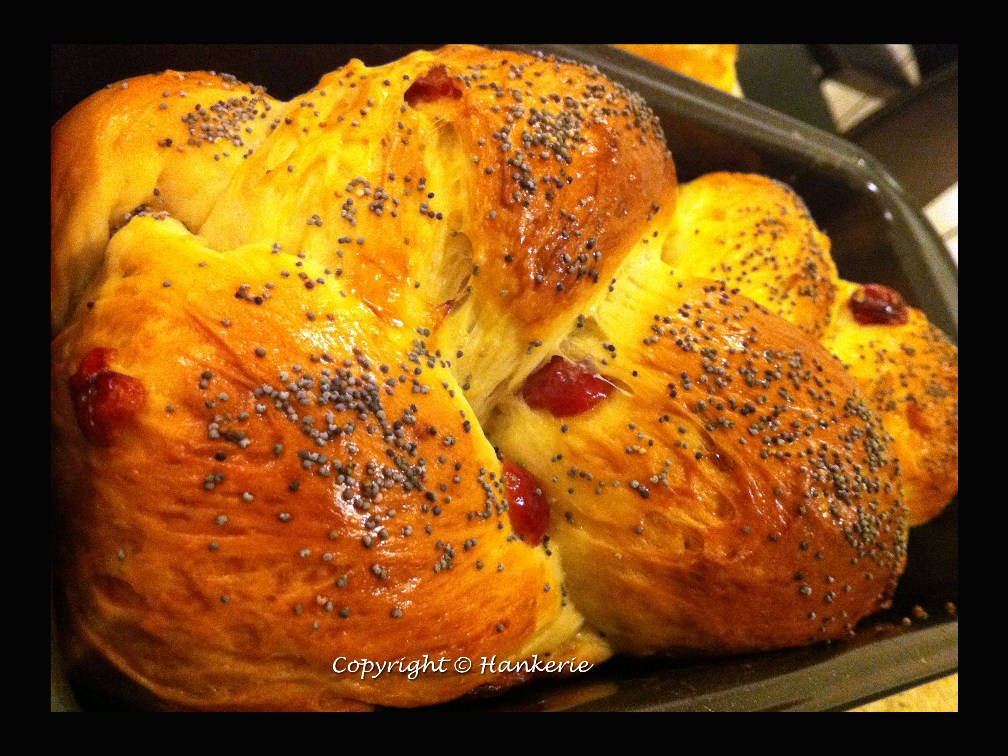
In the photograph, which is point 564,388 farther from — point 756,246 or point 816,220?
point 816,220

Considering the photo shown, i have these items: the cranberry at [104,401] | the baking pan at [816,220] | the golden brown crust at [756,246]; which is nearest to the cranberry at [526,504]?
the baking pan at [816,220]

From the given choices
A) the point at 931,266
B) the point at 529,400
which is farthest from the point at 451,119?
the point at 931,266

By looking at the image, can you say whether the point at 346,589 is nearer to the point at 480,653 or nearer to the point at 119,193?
the point at 480,653

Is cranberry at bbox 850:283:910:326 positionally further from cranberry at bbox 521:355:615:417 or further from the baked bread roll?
cranberry at bbox 521:355:615:417

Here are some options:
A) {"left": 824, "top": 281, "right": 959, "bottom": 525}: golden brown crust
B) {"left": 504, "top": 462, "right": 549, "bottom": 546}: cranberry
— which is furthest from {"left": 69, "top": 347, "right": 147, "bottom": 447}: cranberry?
{"left": 824, "top": 281, "right": 959, "bottom": 525}: golden brown crust

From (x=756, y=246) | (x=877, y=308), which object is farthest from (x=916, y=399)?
(x=756, y=246)
